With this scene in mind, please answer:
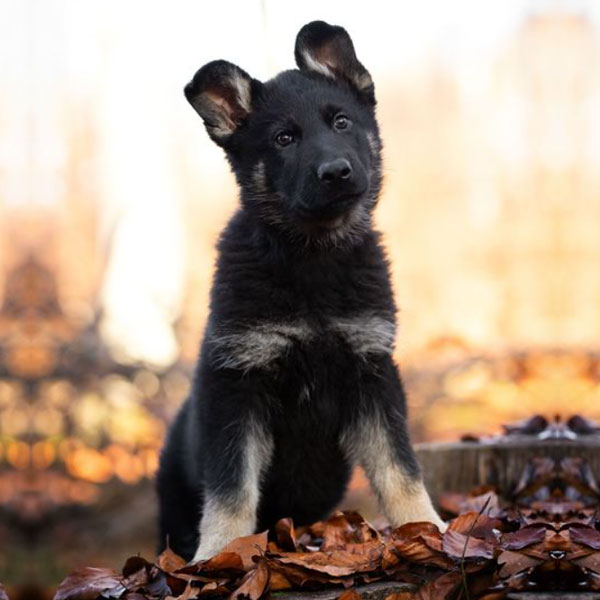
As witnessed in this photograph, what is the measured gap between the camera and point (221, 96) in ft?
14.9

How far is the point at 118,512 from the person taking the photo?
30.7ft

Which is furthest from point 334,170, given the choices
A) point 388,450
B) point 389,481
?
point 389,481

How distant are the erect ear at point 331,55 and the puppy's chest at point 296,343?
118 centimetres

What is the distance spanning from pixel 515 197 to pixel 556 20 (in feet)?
8.49

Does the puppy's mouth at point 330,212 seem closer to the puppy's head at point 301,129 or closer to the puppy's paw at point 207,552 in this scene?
the puppy's head at point 301,129

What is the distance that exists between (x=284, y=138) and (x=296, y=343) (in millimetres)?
940

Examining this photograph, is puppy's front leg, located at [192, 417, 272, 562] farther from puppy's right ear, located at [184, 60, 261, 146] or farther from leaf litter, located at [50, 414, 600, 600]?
puppy's right ear, located at [184, 60, 261, 146]

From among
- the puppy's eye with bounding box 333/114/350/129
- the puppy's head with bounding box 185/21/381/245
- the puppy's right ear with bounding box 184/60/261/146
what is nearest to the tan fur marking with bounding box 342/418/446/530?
the puppy's head with bounding box 185/21/381/245

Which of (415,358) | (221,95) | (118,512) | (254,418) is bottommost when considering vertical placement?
(118,512)

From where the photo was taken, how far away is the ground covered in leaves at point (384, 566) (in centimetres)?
332

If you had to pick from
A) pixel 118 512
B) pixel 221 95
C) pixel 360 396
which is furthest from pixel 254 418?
pixel 118 512

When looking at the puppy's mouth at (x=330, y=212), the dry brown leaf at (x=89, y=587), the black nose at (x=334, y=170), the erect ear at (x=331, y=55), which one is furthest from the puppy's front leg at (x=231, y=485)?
the erect ear at (x=331, y=55)

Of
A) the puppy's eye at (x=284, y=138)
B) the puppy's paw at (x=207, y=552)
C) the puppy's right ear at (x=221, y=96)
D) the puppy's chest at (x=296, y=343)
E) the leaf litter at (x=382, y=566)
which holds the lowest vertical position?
the puppy's paw at (x=207, y=552)

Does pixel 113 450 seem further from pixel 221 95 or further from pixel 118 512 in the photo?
pixel 221 95
